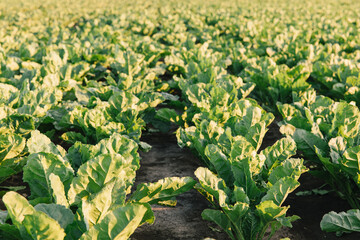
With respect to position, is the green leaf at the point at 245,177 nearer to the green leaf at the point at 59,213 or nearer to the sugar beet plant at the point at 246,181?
the sugar beet plant at the point at 246,181

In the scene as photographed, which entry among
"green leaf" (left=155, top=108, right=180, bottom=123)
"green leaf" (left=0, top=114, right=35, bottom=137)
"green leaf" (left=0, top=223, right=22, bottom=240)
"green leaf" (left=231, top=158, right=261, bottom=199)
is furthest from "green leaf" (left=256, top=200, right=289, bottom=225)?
"green leaf" (left=0, top=114, right=35, bottom=137)

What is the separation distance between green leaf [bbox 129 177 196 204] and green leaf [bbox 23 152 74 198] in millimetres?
513

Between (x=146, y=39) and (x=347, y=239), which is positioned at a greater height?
(x=146, y=39)

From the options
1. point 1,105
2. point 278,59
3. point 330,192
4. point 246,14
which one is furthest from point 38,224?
point 246,14

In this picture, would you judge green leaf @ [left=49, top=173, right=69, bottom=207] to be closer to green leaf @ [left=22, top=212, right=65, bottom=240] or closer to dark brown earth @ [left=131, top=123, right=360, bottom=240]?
green leaf @ [left=22, top=212, right=65, bottom=240]

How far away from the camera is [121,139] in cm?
296

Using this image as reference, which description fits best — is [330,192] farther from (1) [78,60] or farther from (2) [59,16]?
(2) [59,16]

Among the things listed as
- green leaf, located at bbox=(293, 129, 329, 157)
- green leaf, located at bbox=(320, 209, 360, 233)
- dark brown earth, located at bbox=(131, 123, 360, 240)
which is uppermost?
green leaf, located at bbox=(293, 129, 329, 157)

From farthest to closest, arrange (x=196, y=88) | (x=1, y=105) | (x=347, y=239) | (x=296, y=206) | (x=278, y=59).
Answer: (x=278, y=59), (x=196, y=88), (x=1, y=105), (x=296, y=206), (x=347, y=239)

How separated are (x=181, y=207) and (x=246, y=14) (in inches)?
485

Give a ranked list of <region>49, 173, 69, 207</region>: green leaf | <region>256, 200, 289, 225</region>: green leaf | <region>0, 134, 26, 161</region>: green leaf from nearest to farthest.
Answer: <region>49, 173, 69, 207</region>: green leaf < <region>256, 200, 289, 225</region>: green leaf < <region>0, 134, 26, 161</region>: green leaf

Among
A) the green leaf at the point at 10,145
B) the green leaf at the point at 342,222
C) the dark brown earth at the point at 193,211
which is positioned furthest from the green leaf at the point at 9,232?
the green leaf at the point at 342,222

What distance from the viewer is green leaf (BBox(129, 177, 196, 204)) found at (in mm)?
2680

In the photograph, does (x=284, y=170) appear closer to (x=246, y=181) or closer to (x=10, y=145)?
(x=246, y=181)
